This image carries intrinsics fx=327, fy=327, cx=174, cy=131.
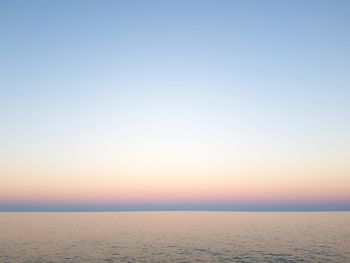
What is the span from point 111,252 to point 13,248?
76.3 ft

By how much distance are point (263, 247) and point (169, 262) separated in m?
29.8

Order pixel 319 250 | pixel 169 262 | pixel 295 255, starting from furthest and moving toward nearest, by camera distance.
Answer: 1. pixel 319 250
2. pixel 295 255
3. pixel 169 262

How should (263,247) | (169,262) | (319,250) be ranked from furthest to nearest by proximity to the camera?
(263,247)
(319,250)
(169,262)

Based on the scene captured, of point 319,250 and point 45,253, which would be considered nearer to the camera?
point 45,253

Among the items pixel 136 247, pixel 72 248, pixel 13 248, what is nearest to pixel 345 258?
pixel 136 247

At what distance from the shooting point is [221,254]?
66.4 m

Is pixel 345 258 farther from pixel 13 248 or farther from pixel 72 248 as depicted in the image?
pixel 13 248

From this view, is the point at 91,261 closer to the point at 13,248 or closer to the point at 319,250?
the point at 13,248

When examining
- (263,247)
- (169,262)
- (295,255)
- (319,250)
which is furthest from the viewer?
(263,247)

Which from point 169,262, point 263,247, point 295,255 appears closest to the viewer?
point 169,262

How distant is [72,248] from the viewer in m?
74.3

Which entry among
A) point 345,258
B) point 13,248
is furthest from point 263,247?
point 13,248

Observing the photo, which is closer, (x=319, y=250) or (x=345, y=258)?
(x=345, y=258)

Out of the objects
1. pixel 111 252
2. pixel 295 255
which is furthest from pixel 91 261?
pixel 295 255
